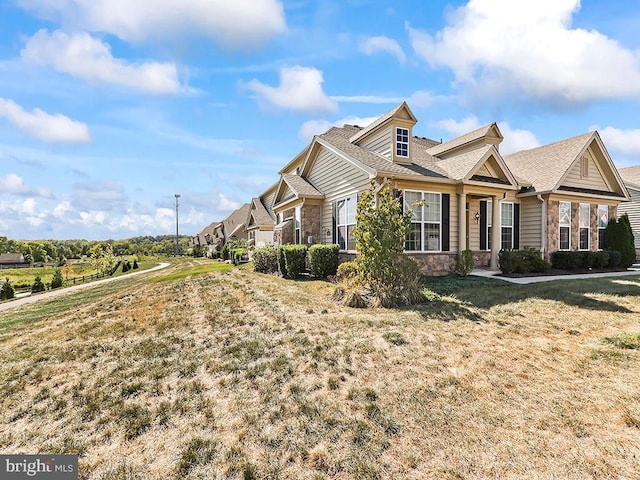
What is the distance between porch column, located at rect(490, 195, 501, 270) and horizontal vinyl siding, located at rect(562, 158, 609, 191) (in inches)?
172

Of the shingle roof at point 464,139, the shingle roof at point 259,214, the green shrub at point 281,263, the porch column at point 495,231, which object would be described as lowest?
the green shrub at point 281,263

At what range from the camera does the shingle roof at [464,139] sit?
1503 cm

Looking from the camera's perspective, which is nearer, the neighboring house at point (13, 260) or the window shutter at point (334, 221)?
the window shutter at point (334, 221)

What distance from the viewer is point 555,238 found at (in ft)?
49.3

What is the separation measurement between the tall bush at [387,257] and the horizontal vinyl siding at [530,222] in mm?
9614

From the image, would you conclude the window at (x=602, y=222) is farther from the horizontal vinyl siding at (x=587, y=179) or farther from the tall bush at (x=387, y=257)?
the tall bush at (x=387, y=257)

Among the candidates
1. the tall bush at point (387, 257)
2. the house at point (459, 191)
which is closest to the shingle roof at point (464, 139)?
the house at point (459, 191)

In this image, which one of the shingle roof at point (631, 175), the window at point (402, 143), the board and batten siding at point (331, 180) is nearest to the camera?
the board and batten siding at point (331, 180)

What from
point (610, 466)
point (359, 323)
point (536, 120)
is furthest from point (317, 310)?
point (536, 120)

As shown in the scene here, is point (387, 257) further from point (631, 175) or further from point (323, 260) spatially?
point (631, 175)

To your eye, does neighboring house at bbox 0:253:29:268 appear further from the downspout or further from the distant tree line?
the downspout

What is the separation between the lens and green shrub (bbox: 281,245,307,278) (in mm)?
13594

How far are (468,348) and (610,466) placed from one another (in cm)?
263

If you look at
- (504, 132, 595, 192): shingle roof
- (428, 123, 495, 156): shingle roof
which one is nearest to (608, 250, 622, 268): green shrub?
(504, 132, 595, 192): shingle roof
